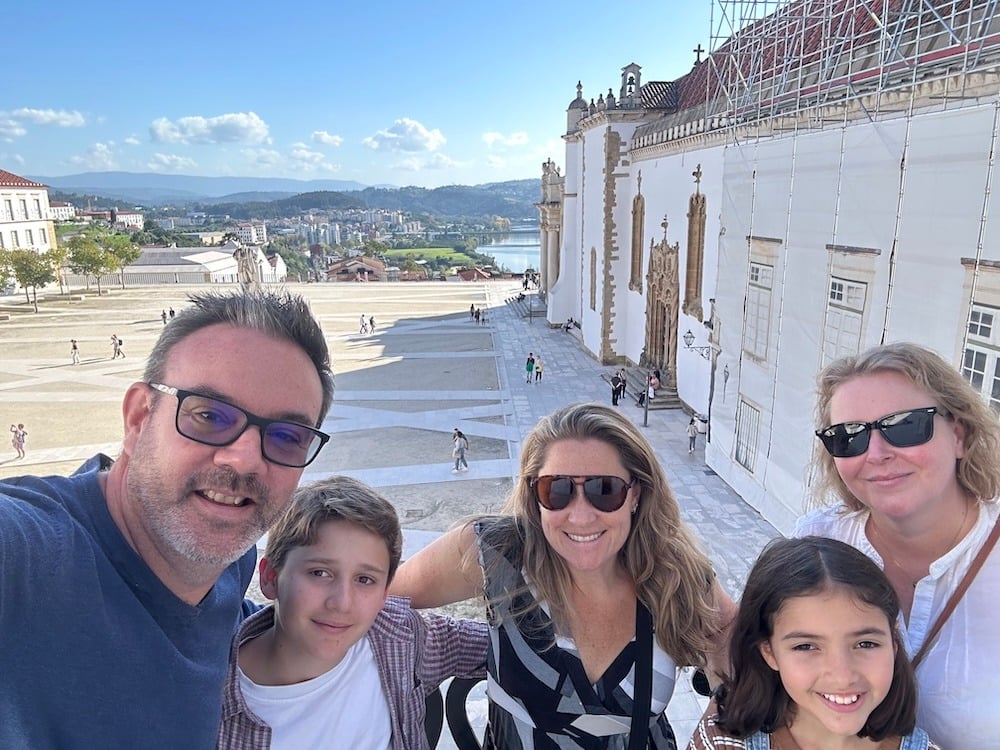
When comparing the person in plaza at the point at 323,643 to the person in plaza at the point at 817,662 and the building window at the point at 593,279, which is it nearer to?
the person in plaza at the point at 817,662

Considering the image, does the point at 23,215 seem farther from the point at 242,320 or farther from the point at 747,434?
the point at 242,320

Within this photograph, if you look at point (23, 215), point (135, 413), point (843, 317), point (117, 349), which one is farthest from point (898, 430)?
point (23, 215)

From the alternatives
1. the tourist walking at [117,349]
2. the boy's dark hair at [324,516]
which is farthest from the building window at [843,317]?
the tourist walking at [117,349]

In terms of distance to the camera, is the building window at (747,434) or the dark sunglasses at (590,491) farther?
the building window at (747,434)

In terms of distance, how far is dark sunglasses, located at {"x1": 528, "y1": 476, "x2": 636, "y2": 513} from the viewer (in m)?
1.95

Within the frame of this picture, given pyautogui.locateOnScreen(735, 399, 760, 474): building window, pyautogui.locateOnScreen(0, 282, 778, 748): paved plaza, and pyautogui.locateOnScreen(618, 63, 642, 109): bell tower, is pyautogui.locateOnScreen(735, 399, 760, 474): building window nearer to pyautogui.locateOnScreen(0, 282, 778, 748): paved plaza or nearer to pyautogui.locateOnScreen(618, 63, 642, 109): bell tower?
pyautogui.locateOnScreen(0, 282, 778, 748): paved plaza

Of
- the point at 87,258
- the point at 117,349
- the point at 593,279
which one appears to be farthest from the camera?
the point at 87,258

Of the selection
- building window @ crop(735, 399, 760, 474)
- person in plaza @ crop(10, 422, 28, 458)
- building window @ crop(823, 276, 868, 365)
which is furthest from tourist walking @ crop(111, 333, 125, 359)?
building window @ crop(823, 276, 868, 365)

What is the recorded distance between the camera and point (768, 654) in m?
1.67

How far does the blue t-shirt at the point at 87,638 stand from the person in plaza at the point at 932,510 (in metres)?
1.89

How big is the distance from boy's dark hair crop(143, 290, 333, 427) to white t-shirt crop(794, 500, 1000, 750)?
6.00 feet

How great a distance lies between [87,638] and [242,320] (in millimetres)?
757

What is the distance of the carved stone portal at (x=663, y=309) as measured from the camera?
618 inches

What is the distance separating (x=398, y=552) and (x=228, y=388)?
78 centimetres
